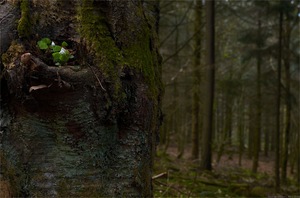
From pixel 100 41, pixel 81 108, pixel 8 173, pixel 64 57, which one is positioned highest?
pixel 100 41

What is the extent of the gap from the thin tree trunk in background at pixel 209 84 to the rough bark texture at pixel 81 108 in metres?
9.74

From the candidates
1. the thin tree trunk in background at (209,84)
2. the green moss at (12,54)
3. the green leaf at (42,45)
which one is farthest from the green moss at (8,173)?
the thin tree trunk in background at (209,84)

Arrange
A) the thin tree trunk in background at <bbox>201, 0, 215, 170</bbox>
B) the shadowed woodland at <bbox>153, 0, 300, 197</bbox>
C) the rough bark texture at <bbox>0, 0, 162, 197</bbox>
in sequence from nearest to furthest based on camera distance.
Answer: the rough bark texture at <bbox>0, 0, 162, 197</bbox>
the shadowed woodland at <bbox>153, 0, 300, 197</bbox>
the thin tree trunk in background at <bbox>201, 0, 215, 170</bbox>

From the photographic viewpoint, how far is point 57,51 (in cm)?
187

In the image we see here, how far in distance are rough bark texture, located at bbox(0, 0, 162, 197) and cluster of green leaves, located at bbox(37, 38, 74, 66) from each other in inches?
1.7

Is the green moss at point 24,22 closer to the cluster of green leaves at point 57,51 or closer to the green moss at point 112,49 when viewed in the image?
the cluster of green leaves at point 57,51

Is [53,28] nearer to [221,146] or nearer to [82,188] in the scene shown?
[82,188]

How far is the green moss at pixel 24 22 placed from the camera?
1.91 m

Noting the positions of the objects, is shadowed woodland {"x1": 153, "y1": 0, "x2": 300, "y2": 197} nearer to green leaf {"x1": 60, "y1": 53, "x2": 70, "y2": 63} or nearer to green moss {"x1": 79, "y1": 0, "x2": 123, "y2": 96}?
green moss {"x1": 79, "y1": 0, "x2": 123, "y2": 96}

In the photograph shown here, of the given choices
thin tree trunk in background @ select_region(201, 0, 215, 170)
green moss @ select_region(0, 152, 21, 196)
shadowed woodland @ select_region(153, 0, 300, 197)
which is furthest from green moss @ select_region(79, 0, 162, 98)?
thin tree trunk in background @ select_region(201, 0, 215, 170)

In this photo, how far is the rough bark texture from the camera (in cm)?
178

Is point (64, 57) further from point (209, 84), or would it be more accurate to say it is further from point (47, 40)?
point (209, 84)

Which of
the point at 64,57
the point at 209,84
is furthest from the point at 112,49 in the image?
the point at 209,84

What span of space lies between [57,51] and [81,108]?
0.32 meters
